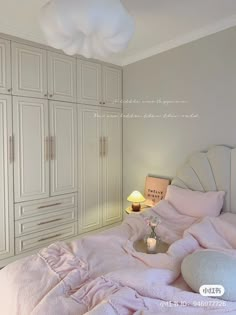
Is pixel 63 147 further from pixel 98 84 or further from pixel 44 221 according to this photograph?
pixel 98 84

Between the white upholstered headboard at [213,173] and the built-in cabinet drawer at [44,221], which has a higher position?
the white upholstered headboard at [213,173]

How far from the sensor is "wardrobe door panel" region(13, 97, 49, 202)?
2.55 meters

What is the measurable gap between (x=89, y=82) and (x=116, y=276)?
7.99ft

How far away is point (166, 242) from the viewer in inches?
74.9

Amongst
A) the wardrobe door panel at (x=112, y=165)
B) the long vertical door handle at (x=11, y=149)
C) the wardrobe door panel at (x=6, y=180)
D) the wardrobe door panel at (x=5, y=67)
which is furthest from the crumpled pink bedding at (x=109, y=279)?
the wardrobe door panel at (x=5, y=67)

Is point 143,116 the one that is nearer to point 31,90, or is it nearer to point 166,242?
point 31,90

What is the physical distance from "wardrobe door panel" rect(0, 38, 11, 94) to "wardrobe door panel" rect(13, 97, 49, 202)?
0.45 feet

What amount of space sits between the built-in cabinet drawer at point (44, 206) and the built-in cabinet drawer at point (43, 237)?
23 centimetres

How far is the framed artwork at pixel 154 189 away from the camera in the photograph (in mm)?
2936

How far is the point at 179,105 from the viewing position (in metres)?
2.85

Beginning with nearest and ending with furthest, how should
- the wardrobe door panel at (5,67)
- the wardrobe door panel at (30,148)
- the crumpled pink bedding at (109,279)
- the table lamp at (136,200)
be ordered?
the crumpled pink bedding at (109,279)
the wardrobe door panel at (5,67)
the wardrobe door panel at (30,148)
the table lamp at (136,200)

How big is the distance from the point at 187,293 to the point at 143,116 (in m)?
2.38

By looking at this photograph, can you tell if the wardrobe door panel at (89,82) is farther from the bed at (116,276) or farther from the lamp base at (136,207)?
the bed at (116,276)

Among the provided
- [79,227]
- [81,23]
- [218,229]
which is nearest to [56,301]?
[218,229]
